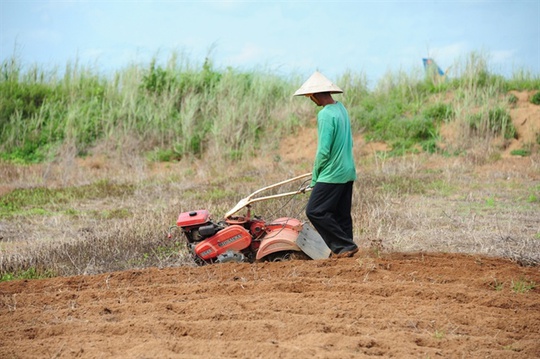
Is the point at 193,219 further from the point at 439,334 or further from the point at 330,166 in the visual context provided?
the point at 439,334

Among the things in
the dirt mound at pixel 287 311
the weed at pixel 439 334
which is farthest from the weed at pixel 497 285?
the weed at pixel 439 334

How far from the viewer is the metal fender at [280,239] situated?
720 centimetres

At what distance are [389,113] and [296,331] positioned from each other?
13.7 metres

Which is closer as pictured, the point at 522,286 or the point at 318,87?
the point at 522,286

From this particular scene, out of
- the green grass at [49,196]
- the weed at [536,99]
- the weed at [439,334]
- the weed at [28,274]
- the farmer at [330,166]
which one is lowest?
the green grass at [49,196]

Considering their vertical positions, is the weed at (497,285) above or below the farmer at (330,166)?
below

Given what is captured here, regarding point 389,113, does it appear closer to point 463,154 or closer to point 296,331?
point 463,154

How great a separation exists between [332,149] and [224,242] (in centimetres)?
149

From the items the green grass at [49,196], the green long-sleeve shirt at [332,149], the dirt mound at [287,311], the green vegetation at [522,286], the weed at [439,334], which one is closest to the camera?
the dirt mound at [287,311]

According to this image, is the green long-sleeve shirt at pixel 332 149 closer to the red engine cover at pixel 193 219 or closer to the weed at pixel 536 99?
the red engine cover at pixel 193 219

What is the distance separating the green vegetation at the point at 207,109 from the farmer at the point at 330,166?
384 inches

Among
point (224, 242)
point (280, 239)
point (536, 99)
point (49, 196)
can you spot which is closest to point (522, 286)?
point (280, 239)

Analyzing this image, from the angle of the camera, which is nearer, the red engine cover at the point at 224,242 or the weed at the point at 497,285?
the weed at the point at 497,285

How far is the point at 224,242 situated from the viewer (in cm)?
731
